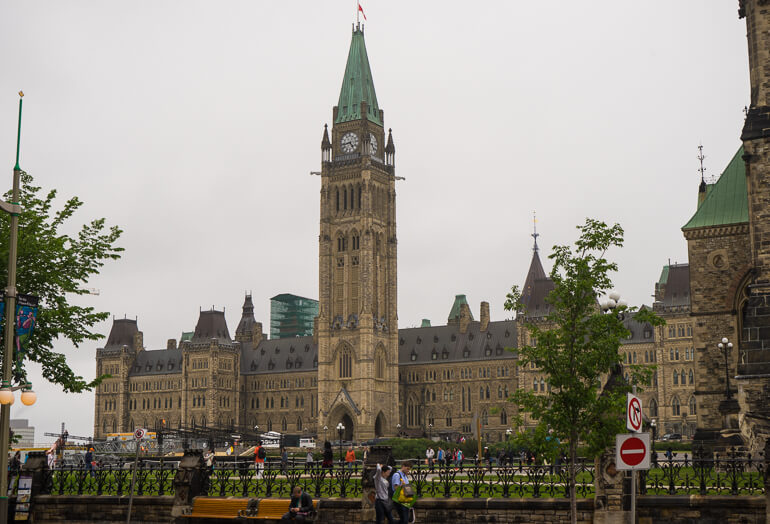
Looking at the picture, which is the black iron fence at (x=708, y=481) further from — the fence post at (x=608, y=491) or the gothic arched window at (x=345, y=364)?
the gothic arched window at (x=345, y=364)

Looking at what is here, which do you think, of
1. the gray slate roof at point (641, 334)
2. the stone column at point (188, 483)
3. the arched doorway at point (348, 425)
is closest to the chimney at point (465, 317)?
the arched doorway at point (348, 425)

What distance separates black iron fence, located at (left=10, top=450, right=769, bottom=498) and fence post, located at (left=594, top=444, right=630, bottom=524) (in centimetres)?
108

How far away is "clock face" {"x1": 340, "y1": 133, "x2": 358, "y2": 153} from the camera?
139625 mm

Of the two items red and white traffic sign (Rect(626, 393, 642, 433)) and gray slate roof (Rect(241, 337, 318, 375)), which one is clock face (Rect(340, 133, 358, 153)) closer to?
gray slate roof (Rect(241, 337, 318, 375))

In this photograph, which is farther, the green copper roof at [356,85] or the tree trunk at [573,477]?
the green copper roof at [356,85]

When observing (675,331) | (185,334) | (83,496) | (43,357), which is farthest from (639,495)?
(185,334)

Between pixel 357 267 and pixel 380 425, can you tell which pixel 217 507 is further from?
pixel 380 425

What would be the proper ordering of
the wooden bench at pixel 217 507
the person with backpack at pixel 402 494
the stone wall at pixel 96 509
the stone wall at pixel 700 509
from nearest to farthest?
the person with backpack at pixel 402 494 < the stone wall at pixel 700 509 < the wooden bench at pixel 217 507 < the stone wall at pixel 96 509

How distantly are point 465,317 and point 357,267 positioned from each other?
23.9 m

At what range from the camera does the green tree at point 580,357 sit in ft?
81.7

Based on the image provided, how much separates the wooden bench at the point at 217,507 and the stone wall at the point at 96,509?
2.08m

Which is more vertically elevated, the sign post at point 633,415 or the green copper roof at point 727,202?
the green copper roof at point 727,202

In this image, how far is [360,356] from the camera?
439ft

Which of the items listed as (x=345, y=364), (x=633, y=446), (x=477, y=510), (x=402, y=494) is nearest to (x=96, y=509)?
(x=477, y=510)
